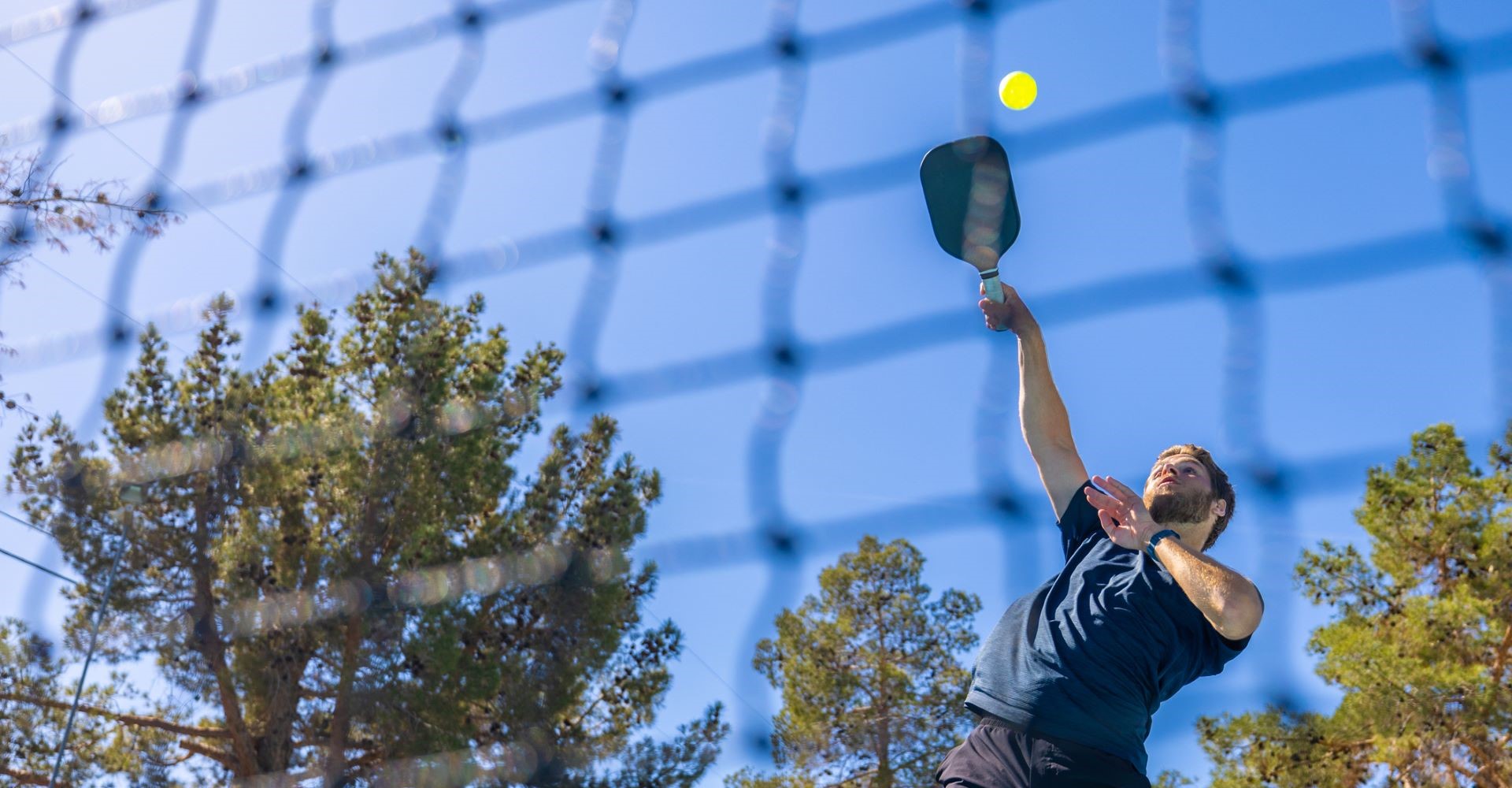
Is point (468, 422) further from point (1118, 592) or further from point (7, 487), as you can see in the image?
point (1118, 592)

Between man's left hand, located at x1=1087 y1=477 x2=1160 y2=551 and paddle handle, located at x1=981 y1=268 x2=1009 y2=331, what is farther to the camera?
paddle handle, located at x1=981 y1=268 x2=1009 y2=331

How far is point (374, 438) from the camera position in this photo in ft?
30.8

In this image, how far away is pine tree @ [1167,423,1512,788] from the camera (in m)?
7.66

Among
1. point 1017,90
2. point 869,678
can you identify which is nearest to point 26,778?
point 869,678

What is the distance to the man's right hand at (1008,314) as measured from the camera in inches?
88.1

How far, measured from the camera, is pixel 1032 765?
5.37ft

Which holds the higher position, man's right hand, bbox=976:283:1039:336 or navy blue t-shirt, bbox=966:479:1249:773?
man's right hand, bbox=976:283:1039:336

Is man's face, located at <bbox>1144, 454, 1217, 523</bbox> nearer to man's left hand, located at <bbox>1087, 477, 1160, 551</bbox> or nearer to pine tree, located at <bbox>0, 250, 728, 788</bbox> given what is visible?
man's left hand, located at <bbox>1087, 477, 1160, 551</bbox>

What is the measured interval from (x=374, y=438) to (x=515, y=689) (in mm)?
2060

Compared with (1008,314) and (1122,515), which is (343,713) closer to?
(1008,314)

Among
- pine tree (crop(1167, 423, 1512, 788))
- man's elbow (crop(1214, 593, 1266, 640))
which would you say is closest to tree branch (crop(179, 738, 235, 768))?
pine tree (crop(1167, 423, 1512, 788))

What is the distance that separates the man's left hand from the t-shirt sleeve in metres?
0.20

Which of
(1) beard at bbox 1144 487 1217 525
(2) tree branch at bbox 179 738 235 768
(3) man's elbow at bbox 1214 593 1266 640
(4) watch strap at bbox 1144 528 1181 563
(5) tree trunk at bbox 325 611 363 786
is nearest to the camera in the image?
(3) man's elbow at bbox 1214 593 1266 640

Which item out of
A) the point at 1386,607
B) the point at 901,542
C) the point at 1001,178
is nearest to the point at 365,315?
the point at 901,542
